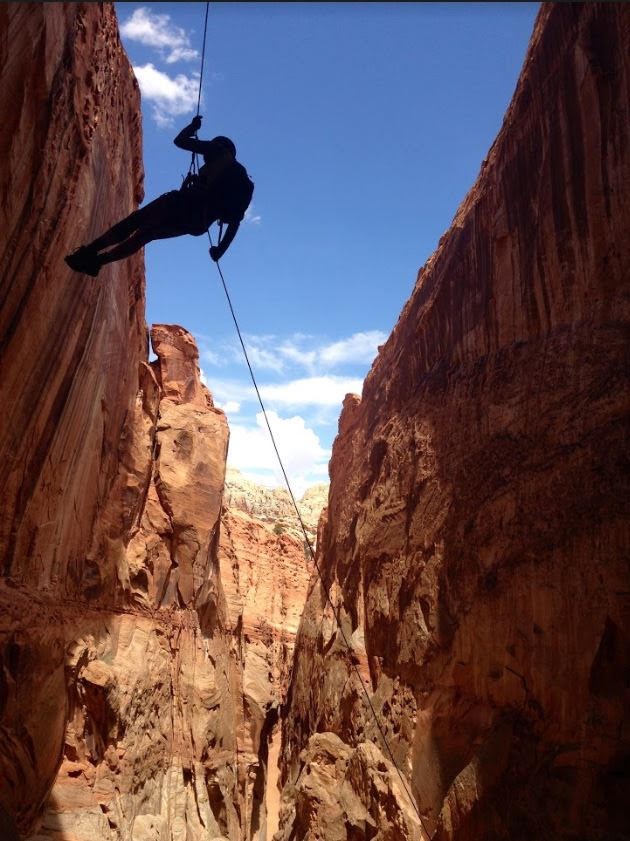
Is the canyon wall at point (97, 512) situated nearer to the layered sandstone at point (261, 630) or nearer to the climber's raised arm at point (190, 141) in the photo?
the layered sandstone at point (261, 630)

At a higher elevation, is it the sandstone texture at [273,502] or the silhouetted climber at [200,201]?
the sandstone texture at [273,502]

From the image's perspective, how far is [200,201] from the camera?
9742 mm

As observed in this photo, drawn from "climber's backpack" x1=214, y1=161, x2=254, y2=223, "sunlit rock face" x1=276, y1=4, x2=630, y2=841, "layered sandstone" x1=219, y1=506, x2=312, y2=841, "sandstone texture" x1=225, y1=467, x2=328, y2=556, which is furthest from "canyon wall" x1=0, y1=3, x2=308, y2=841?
"sandstone texture" x1=225, y1=467, x2=328, y2=556

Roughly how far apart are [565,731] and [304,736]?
1329 cm

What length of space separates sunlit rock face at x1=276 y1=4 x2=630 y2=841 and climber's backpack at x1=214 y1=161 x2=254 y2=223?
257 inches

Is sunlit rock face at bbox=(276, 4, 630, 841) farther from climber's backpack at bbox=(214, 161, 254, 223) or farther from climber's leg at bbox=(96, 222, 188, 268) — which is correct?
climber's leg at bbox=(96, 222, 188, 268)

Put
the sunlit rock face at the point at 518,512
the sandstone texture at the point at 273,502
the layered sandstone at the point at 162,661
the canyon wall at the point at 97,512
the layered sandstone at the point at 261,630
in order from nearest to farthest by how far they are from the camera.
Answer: the sunlit rock face at the point at 518,512 → the canyon wall at the point at 97,512 → the layered sandstone at the point at 162,661 → the layered sandstone at the point at 261,630 → the sandstone texture at the point at 273,502

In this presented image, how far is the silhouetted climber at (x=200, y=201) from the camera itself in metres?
9.66

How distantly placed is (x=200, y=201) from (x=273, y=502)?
70.9m

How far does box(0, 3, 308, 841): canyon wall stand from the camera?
453 inches

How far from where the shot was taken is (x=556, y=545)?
11.8 meters

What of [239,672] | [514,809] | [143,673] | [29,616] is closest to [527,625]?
[514,809]

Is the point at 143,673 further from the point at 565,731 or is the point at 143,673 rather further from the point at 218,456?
the point at 565,731

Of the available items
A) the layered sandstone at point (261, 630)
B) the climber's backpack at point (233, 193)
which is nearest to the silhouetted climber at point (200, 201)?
the climber's backpack at point (233, 193)
